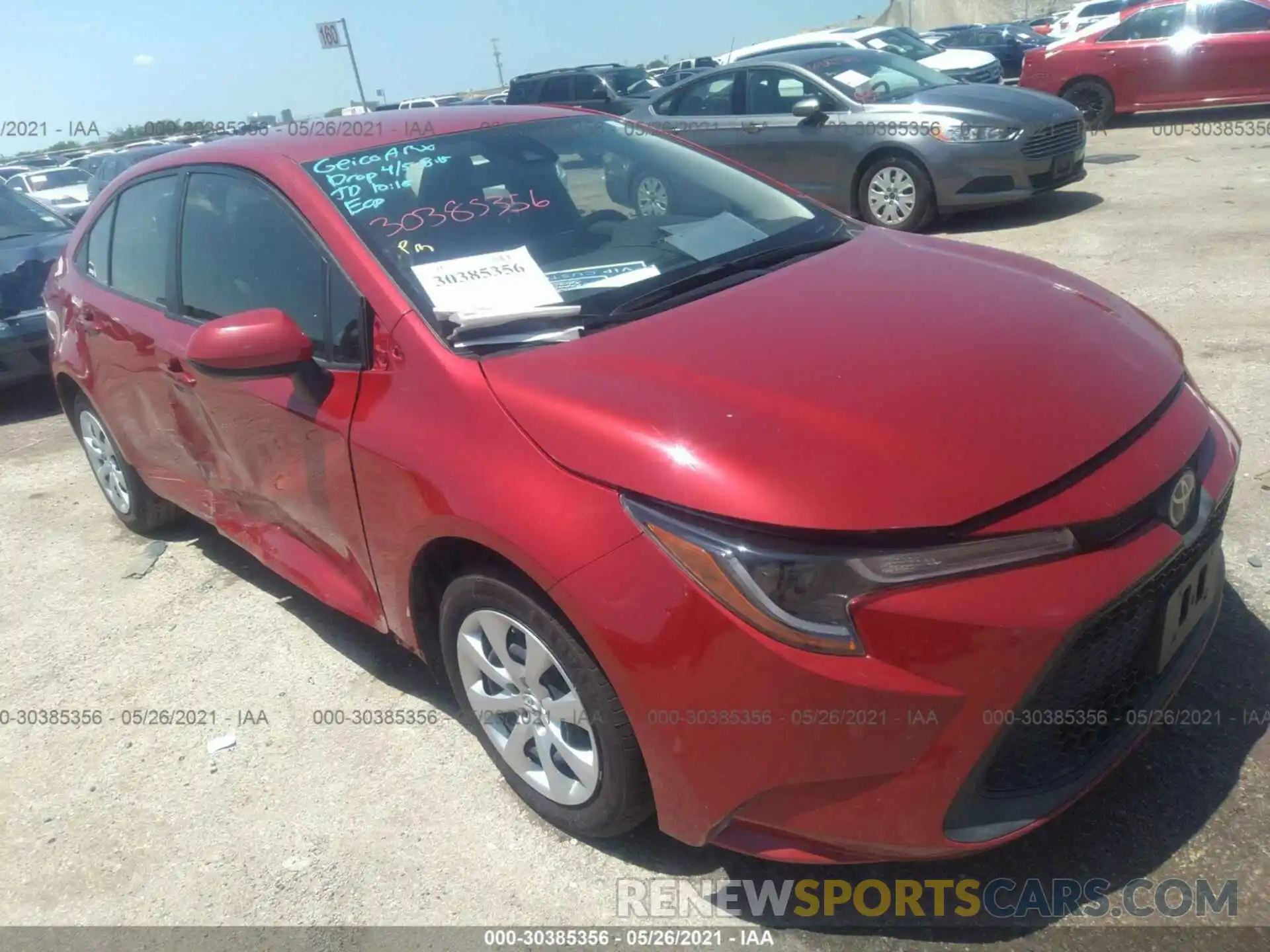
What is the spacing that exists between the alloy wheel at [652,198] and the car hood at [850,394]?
1.95 ft

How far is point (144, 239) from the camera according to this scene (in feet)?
12.3

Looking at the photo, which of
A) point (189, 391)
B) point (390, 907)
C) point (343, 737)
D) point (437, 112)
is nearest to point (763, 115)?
point (437, 112)

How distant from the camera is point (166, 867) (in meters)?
2.63

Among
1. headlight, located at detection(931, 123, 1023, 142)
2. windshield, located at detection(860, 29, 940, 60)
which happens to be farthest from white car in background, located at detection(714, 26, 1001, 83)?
headlight, located at detection(931, 123, 1023, 142)

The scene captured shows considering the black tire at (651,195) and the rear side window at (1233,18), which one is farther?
the rear side window at (1233,18)

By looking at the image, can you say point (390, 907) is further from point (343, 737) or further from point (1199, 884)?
point (1199, 884)

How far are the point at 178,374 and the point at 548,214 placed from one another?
1.41 m

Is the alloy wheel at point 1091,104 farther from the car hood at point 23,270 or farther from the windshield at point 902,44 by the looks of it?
the car hood at point 23,270

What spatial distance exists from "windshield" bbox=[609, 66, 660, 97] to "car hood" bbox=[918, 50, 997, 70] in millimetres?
6121

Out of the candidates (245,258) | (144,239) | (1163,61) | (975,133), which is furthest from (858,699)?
(1163,61)

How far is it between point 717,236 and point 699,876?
1.77m

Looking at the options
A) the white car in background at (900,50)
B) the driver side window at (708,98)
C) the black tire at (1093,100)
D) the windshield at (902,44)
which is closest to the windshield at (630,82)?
the white car in background at (900,50)

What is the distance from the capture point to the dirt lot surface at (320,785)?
2303 mm

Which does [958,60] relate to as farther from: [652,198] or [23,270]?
[652,198]
